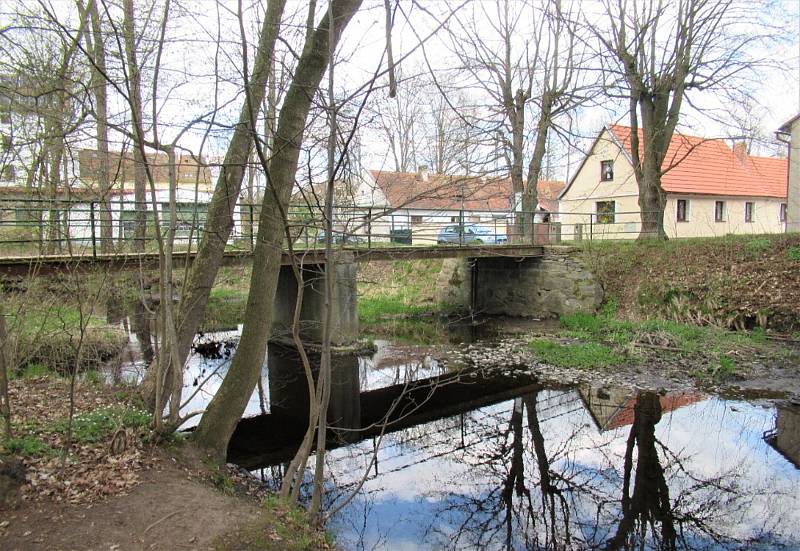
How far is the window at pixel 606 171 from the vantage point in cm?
2930

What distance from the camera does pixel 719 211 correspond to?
1142 inches

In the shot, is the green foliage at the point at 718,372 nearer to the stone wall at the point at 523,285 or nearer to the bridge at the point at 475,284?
the bridge at the point at 475,284

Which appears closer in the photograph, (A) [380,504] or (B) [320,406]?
(B) [320,406]

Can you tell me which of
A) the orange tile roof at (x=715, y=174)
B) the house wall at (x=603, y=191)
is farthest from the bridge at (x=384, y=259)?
the orange tile roof at (x=715, y=174)

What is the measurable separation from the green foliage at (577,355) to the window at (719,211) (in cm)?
1998

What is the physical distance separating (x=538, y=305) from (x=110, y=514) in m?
15.9

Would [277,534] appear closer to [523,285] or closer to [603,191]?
[523,285]

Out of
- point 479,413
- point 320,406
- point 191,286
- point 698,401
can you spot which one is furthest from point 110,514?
point 698,401

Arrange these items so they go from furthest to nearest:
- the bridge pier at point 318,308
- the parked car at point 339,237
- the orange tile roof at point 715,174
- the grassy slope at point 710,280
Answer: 1. the orange tile roof at point 715,174
2. the bridge pier at point 318,308
3. the grassy slope at point 710,280
4. the parked car at point 339,237

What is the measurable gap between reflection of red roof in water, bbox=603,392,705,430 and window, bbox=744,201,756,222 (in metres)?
24.8

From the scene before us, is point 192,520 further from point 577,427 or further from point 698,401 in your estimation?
point 698,401

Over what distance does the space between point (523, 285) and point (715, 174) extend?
55.8 feet

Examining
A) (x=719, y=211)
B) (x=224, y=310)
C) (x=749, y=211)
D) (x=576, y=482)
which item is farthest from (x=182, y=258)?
(x=749, y=211)

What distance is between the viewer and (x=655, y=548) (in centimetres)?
538
